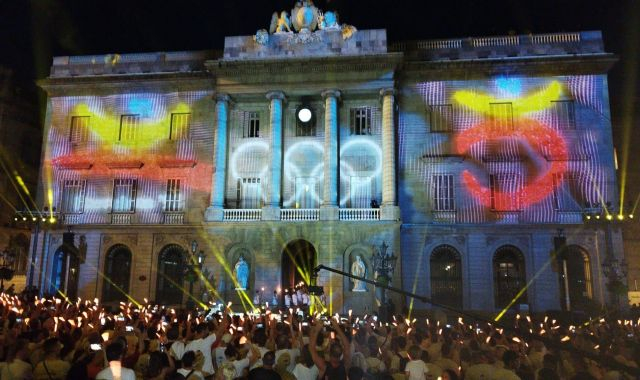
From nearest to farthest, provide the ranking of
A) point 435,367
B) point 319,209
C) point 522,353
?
point 435,367 < point 522,353 < point 319,209

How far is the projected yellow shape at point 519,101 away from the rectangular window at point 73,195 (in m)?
27.3

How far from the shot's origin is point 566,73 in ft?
105

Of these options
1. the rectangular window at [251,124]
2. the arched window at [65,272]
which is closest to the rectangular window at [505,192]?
the rectangular window at [251,124]

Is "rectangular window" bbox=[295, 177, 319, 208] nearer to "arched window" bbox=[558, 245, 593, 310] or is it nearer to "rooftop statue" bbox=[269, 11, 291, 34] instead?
"rooftop statue" bbox=[269, 11, 291, 34]

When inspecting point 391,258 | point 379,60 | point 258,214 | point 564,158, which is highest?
point 379,60

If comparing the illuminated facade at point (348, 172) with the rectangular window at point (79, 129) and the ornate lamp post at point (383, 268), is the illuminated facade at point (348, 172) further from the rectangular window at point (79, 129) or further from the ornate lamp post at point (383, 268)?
the ornate lamp post at point (383, 268)

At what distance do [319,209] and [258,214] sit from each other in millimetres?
4065

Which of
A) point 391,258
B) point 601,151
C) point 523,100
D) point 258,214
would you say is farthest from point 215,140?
point 601,151

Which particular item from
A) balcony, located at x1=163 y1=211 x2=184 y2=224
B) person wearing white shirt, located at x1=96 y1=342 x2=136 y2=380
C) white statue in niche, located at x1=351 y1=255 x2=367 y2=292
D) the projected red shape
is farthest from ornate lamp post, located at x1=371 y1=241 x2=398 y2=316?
person wearing white shirt, located at x1=96 y1=342 x2=136 y2=380

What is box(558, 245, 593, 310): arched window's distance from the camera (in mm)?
29828

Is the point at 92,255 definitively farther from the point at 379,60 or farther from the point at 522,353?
the point at 522,353

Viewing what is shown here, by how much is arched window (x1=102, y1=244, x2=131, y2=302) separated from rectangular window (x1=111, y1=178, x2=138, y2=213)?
105 inches

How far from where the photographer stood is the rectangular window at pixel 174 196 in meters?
34.0

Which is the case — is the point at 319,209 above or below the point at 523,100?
below
